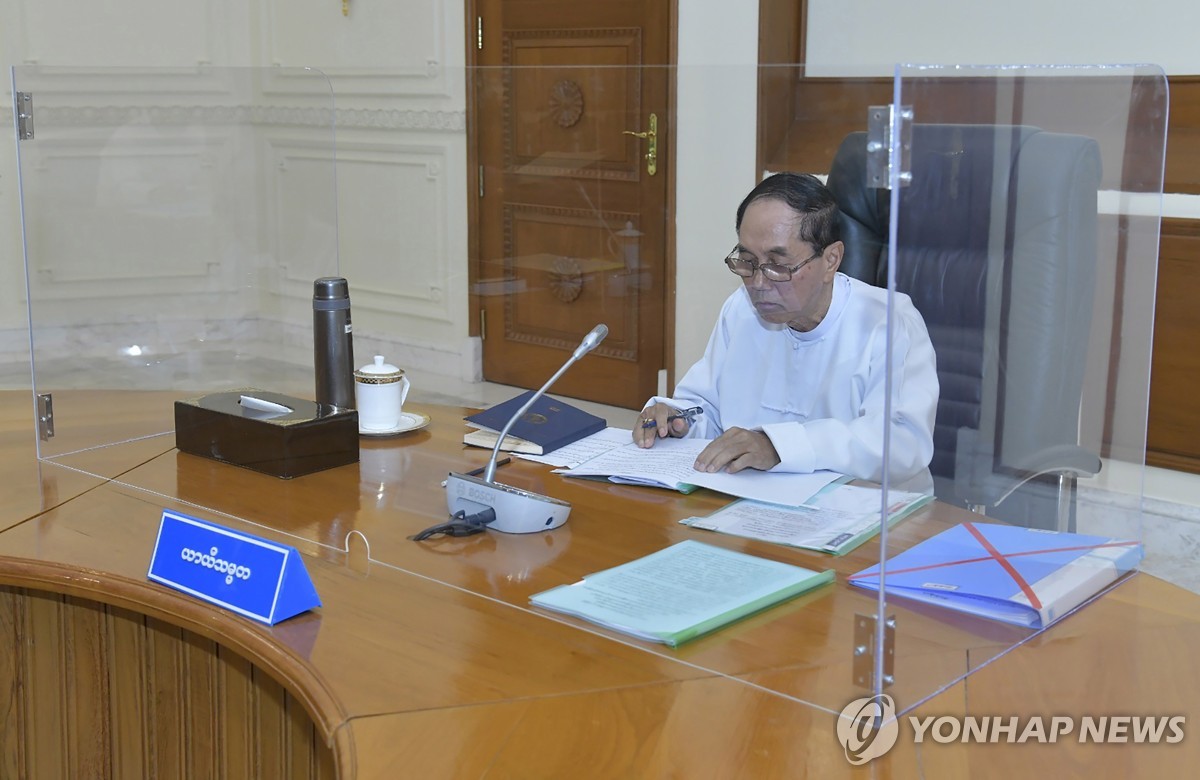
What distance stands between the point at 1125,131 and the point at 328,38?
14.2 ft

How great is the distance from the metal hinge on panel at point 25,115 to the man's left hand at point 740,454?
121 centimetres

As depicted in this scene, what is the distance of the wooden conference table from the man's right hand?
17cm

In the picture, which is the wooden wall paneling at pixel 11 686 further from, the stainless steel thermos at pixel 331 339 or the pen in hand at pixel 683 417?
the pen in hand at pixel 683 417

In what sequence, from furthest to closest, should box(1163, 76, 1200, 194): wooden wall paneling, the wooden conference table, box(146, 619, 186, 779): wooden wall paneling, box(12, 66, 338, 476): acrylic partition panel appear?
box(1163, 76, 1200, 194): wooden wall paneling → box(12, 66, 338, 476): acrylic partition panel → box(146, 619, 186, 779): wooden wall paneling → the wooden conference table

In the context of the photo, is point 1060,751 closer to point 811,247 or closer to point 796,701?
point 796,701

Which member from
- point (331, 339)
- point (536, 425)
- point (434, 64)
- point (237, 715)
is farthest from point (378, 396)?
point (434, 64)

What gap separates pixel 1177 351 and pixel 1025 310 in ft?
7.00

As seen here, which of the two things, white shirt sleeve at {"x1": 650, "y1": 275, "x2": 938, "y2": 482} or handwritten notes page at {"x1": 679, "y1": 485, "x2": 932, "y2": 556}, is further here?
handwritten notes page at {"x1": 679, "y1": 485, "x2": 932, "y2": 556}

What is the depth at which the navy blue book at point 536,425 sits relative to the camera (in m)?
1.96

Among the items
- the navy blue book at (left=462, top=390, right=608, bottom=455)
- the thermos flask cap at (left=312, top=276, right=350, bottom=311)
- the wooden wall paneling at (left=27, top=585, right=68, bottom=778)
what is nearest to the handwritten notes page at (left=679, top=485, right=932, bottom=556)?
the navy blue book at (left=462, top=390, right=608, bottom=455)

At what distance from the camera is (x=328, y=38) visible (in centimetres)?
519

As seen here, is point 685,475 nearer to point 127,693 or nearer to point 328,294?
point 328,294

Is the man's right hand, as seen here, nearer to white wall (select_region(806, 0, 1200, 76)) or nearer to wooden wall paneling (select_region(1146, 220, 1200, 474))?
white wall (select_region(806, 0, 1200, 76))

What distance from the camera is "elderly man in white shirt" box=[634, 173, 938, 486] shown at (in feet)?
5.70
